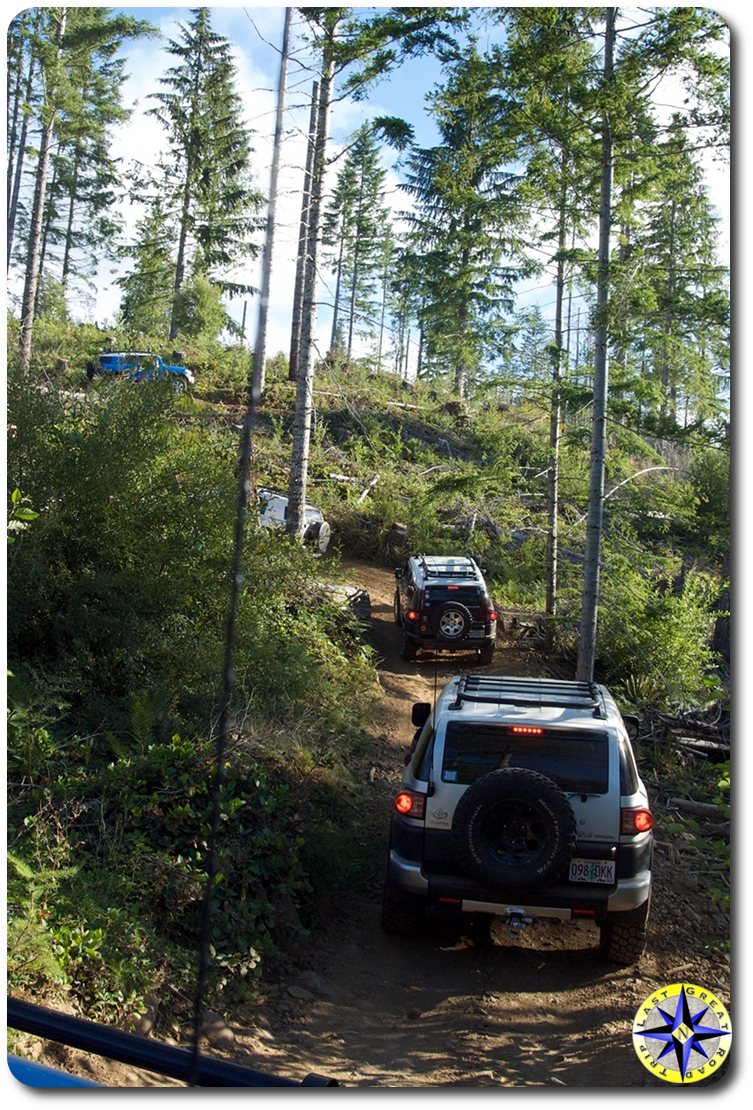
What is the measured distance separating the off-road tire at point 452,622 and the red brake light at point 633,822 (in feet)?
27.7

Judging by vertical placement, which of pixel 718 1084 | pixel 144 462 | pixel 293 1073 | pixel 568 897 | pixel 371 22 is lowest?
pixel 293 1073

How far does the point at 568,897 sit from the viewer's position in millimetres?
5000

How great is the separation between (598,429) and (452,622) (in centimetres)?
410

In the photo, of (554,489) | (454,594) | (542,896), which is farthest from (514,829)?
(554,489)

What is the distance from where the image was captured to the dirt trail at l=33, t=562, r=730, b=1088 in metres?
4.27

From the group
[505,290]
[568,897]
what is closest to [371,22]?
[568,897]

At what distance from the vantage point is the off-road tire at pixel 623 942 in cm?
535

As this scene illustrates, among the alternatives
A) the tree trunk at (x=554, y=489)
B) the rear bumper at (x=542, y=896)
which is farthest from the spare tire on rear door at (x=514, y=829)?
the tree trunk at (x=554, y=489)

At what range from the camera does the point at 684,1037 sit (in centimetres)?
386

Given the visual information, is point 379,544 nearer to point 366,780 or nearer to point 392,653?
point 392,653

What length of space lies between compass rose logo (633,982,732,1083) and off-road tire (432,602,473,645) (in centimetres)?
938

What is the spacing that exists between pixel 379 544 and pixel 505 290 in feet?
62.3

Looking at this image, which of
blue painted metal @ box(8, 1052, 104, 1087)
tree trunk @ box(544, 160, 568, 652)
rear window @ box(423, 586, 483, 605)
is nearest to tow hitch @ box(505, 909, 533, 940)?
blue painted metal @ box(8, 1052, 104, 1087)

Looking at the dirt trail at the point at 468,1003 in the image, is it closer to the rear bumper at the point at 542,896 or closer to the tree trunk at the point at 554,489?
the rear bumper at the point at 542,896
